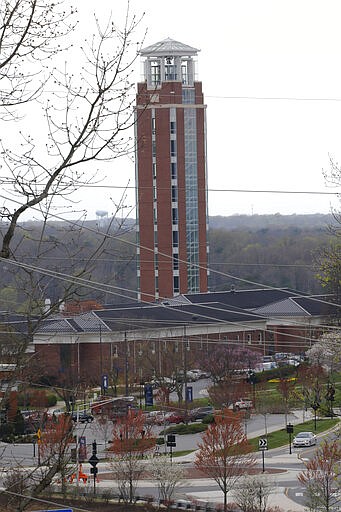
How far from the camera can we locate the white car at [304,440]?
30156mm

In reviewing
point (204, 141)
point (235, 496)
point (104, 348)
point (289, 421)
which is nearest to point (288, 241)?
point (204, 141)

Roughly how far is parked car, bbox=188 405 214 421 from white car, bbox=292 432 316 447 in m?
5.98

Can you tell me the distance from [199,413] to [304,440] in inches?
274

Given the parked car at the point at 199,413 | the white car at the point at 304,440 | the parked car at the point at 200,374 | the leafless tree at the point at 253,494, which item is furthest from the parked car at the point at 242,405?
the leafless tree at the point at 253,494

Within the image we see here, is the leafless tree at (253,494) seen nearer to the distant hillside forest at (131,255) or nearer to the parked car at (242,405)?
the distant hillside forest at (131,255)

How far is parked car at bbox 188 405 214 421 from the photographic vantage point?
36156mm

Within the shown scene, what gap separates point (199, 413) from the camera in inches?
1436

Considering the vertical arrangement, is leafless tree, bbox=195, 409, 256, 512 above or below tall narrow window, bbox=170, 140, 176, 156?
below

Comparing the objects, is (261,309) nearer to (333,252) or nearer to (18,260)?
(333,252)

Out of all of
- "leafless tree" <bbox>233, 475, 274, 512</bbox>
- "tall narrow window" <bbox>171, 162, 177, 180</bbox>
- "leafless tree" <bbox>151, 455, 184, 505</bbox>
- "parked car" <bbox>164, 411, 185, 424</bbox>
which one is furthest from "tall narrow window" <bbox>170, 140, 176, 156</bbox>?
"leafless tree" <bbox>233, 475, 274, 512</bbox>

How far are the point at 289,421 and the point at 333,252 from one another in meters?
22.5

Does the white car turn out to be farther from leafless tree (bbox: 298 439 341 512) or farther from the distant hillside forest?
leafless tree (bbox: 298 439 341 512)

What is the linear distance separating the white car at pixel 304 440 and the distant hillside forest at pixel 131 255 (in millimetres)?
5232

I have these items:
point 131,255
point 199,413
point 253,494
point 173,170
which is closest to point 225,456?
point 253,494
